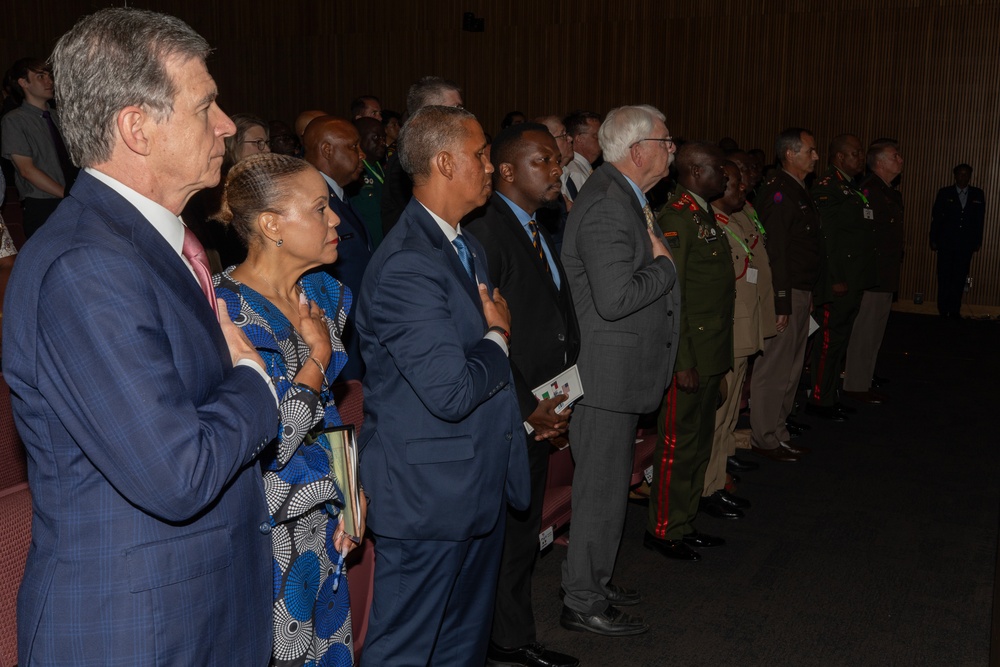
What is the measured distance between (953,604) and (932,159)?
25.4 feet

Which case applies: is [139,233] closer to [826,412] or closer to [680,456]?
[680,456]

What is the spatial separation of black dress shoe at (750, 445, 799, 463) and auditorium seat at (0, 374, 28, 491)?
3776 millimetres

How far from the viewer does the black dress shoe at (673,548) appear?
141 inches

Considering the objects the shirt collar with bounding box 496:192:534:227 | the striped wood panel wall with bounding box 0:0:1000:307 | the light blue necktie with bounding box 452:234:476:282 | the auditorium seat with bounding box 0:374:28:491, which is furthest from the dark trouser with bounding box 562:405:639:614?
the striped wood panel wall with bounding box 0:0:1000:307

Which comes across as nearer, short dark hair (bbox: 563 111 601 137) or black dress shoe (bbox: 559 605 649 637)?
black dress shoe (bbox: 559 605 649 637)

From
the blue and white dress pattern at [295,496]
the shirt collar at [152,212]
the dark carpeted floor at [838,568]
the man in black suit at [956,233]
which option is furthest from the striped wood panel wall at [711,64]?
the shirt collar at [152,212]

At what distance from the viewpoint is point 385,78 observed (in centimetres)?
1220

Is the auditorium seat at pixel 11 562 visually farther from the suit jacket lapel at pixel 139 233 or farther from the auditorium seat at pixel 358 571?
the auditorium seat at pixel 358 571

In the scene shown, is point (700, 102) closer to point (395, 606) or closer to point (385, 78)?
point (385, 78)

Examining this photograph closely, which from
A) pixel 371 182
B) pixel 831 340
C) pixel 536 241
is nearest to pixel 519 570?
pixel 536 241

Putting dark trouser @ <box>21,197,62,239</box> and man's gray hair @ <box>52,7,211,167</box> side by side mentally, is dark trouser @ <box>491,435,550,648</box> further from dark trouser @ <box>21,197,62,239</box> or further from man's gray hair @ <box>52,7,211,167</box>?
dark trouser @ <box>21,197,62,239</box>

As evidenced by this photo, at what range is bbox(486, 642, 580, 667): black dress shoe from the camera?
271cm

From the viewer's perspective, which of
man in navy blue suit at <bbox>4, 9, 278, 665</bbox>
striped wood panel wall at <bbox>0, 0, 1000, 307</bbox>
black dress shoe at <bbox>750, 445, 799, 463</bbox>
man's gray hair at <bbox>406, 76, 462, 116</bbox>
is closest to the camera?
man in navy blue suit at <bbox>4, 9, 278, 665</bbox>

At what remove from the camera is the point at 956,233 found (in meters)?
9.53
